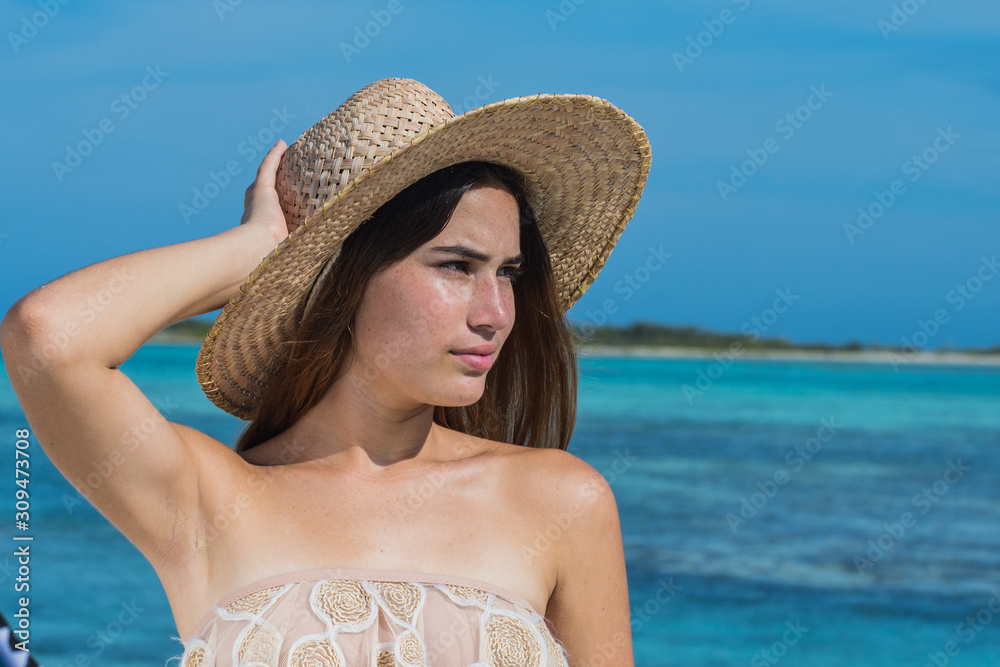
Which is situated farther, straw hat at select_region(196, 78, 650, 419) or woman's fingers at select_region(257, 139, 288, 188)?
woman's fingers at select_region(257, 139, 288, 188)

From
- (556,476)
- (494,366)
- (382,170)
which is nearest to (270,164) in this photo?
(382,170)

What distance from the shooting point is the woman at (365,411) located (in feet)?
5.83

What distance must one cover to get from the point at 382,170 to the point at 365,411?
1.69 ft

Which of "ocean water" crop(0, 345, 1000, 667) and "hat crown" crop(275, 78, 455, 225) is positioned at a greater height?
"hat crown" crop(275, 78, 455, 225)

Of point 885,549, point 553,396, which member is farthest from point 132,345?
point 885,549

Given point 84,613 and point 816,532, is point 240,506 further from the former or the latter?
point 816,532

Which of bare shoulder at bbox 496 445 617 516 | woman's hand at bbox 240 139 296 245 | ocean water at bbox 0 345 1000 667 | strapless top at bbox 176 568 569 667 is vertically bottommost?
ocean water at bbox 0 345 1000 667

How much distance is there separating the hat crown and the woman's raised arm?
0.48ft

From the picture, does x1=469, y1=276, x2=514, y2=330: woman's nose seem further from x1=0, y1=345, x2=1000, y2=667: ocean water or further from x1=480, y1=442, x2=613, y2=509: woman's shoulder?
x1=0, y1=345, x2=1000, y2=667: ocean water

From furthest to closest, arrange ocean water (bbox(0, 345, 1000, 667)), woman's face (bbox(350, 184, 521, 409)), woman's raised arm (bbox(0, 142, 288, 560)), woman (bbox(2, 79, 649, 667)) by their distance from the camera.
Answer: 1. ocean water (bbox(0, 345, 1000, 667))
2. woman's face (bbox(350, 184, 521, 409))
3. woman (bbox(2, 79, 649, 667))
4. woman's raised arm (bbox(0, 142, 288, 560))

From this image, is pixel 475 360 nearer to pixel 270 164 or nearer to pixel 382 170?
pixel 382 170

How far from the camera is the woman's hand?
2020mm

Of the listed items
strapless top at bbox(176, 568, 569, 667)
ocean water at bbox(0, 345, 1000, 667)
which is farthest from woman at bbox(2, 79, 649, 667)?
ocean water at bbox(0, 345, 1000, 667)

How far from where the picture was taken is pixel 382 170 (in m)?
1.92
